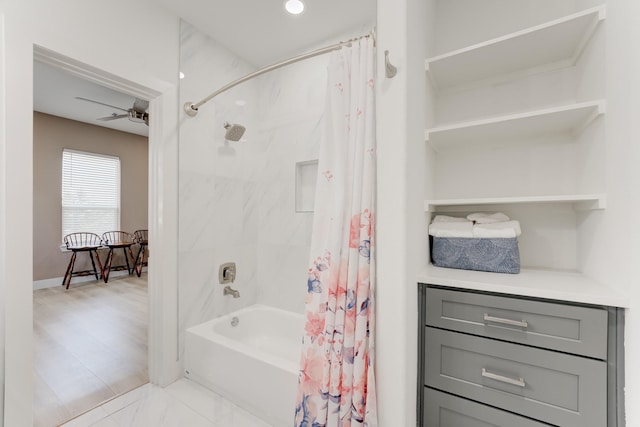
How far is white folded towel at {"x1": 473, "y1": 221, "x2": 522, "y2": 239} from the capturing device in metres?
1.34

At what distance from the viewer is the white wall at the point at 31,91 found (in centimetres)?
129

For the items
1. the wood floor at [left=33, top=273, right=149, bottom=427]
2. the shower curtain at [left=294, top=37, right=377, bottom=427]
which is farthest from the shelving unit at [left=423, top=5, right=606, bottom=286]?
the wood floor at [left=33, top=273, right=149, bottom=427]

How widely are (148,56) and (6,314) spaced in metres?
1.56

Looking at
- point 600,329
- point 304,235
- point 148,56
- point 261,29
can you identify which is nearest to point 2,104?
point 148,56

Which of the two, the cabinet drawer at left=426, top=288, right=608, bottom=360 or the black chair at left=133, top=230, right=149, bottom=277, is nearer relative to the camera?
the cabinet drawer at left=426, top=288, right=608, bottom=360

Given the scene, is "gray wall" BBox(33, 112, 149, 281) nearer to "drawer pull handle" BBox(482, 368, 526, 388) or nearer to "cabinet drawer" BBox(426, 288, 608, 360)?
"cabinet drawer" BBox(426, 288, 608, 360)

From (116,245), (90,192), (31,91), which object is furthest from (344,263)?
(90,192)

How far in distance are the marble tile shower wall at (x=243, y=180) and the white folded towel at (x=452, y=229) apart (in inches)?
40.7

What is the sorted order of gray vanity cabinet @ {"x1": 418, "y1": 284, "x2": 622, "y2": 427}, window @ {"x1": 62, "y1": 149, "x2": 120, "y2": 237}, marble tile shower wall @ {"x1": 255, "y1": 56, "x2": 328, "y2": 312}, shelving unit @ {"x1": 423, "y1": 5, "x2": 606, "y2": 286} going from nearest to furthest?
gray vanity cabinet @ {"x1": 418, "y1": 284, "x2": 622, "y2": 427}, shelving unit @ {"x1": 423, "y1": 5, "x2": 606, "y2": 286}, marble tile shower wall @ {"x1": 255, "y1": 56, "x2": 328, "y2": 312}, window @ {"x1": 62, "y1": 149, "x2": 120, "y2": 237}

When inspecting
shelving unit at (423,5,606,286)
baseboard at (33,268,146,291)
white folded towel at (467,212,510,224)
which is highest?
shelving unit at (423,5,606,286)

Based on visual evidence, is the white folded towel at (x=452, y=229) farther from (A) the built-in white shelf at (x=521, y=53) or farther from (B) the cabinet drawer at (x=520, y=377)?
(A) the built-in white shelf at (x=521, y=53)

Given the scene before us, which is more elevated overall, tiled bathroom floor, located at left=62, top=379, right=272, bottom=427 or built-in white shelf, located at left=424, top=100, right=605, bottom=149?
built-in white shelf, located at left=424, top=100, right=605, bottom=149

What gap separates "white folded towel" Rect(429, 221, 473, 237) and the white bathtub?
3.35 feet

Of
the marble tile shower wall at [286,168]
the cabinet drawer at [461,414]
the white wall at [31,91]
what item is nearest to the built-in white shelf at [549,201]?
the cabinet drawer at [461,414]
